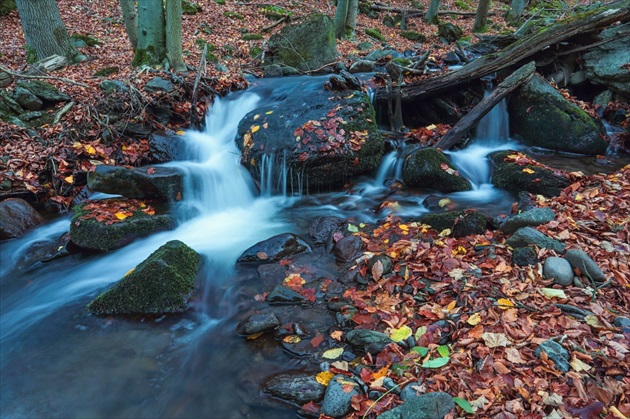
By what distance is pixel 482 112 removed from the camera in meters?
7.89

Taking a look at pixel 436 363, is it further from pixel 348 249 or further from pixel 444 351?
pixel 348 249

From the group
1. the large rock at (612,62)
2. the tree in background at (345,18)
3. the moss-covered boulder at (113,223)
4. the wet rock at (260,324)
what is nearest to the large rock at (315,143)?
the moss-covered boulder at (113,223)

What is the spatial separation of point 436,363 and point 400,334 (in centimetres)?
49

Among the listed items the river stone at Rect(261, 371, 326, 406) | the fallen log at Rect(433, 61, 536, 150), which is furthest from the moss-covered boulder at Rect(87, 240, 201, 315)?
the fallen log at Rect(433, 61, 536, 150)

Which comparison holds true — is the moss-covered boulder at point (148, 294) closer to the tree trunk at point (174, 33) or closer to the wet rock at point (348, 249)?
the wet rock at point (348, 249)

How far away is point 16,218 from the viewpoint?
230 inches

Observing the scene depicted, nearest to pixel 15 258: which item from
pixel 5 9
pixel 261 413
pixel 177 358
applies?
pixel 177 358

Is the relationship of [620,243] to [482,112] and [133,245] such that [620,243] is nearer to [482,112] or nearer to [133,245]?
[482,112]

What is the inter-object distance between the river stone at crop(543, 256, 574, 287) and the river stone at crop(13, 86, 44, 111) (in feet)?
30.9

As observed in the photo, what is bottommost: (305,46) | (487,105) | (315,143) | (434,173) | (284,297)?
(284,297)

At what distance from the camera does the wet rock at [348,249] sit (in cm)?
506

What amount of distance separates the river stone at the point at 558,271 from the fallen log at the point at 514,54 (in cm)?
585

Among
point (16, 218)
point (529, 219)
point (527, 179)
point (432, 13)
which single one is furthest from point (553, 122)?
point (432, 13)

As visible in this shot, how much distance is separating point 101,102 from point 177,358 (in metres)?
6.26
